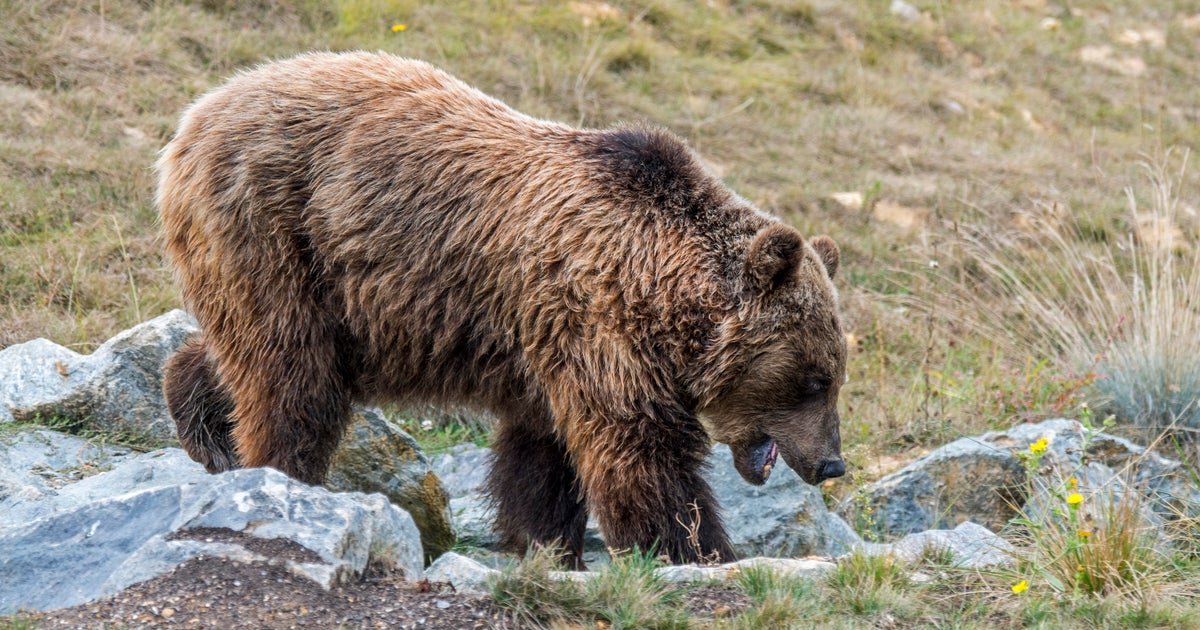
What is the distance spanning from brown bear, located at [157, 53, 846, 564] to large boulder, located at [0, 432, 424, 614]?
0.93 metres

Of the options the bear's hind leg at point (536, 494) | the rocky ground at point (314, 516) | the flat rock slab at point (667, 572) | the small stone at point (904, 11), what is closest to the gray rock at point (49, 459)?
the rocky ground at point (314, 516)

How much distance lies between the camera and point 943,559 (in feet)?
16.5

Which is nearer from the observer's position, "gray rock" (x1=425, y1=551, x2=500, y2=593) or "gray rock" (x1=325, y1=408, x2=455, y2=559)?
"gray rock" (x1=425, y1=551, x2=500, y2=593)

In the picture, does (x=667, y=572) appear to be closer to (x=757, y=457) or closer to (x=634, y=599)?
(x=634, y=599)

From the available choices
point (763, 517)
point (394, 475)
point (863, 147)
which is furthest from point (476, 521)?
point (863, 147)

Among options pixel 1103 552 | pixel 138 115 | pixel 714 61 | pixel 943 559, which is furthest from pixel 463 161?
pixel 714 61

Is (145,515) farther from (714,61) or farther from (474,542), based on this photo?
(714,61)

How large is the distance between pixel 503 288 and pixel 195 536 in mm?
1658

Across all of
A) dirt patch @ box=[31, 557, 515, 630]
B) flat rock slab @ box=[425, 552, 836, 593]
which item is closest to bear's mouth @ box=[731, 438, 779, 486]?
flat rock slab @ box=[425, 552, 836, 593]

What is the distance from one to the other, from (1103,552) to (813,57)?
862cm

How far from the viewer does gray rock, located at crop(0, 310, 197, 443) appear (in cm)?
628

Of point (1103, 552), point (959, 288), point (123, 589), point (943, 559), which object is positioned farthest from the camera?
point (959, 288)

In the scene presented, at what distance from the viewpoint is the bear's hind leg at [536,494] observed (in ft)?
19.2

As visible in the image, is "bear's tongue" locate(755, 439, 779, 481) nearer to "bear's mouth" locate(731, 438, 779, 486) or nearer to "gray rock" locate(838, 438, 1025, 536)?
"bear's mouth" locate(731, 438, 779, 486)
